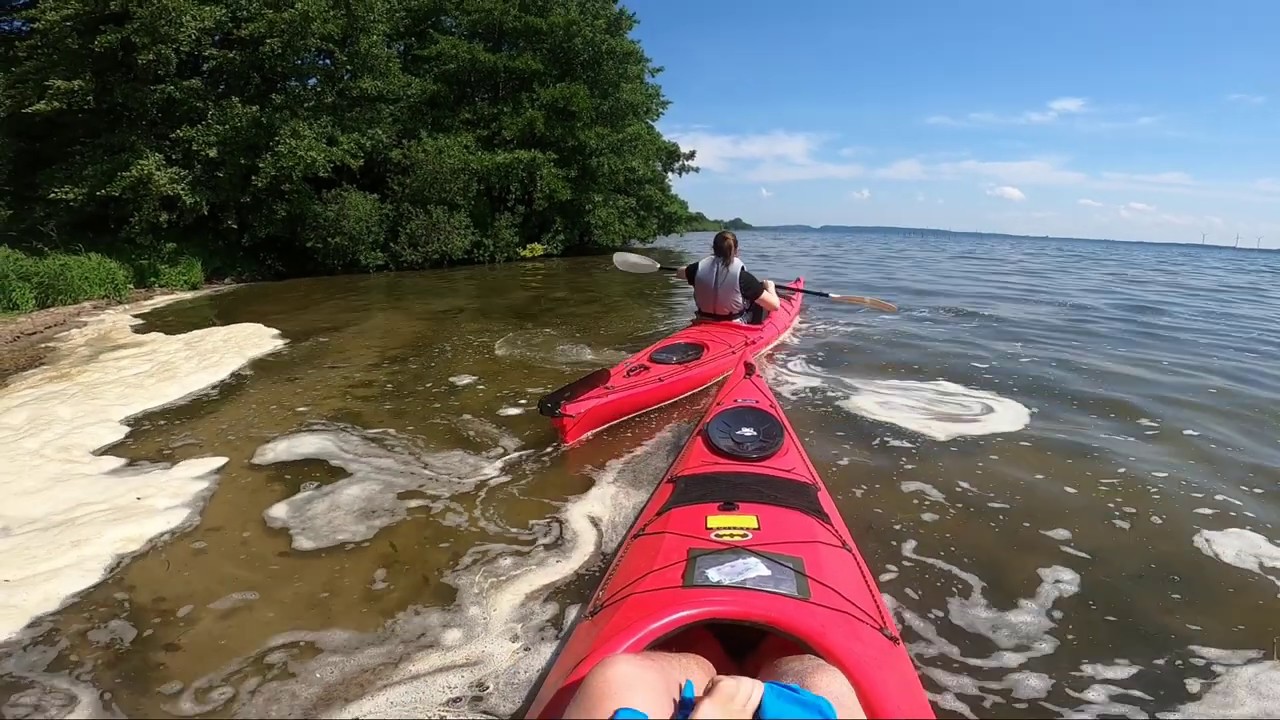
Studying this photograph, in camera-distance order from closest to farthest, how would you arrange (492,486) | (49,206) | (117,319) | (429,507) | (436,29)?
(429,507) → (492,486) → (117,319) → (49,206) → (436,29)

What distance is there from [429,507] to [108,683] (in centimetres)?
187

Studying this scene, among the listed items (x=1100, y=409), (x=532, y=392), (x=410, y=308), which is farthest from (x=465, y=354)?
(x=1100, y=409)

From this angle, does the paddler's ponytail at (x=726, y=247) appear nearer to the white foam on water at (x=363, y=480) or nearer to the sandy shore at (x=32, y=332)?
the white foam on water at (x=363, y=480)

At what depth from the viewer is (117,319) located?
10211 millimetres

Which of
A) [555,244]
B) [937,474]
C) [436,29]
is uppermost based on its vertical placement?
[436,29]

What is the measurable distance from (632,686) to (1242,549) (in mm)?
4298

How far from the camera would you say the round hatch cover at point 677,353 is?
645 cm

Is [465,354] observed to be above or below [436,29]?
below

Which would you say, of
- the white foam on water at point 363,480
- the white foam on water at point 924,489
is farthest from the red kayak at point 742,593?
the white foam on water at point 363,480

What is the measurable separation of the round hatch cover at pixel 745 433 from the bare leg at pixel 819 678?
5.31 ft

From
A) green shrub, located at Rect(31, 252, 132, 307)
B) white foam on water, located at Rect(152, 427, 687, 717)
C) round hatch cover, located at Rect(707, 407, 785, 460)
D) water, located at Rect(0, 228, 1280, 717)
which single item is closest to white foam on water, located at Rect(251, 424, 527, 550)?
water, located at Rect(0, 228, 1280, 717)

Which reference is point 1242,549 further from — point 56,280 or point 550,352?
point 56,280

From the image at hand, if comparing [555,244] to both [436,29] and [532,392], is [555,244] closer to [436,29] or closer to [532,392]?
[436,29]

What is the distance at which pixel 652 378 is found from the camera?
6145 millimetres
